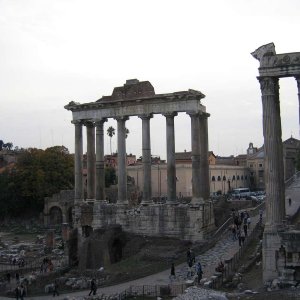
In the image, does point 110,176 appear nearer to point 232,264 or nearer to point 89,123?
point 89,123

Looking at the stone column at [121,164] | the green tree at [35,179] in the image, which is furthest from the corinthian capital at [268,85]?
the green tree at [35,179]

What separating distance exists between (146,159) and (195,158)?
3.96 metres

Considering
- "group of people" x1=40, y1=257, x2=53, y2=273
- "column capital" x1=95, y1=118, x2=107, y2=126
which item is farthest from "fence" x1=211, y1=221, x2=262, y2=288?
"group of people" x1=40, y1=257, x2=53, y2=273

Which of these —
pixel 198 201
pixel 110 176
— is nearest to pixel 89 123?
pixel 198 201

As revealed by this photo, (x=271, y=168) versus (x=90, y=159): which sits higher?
(x=90, y=159)

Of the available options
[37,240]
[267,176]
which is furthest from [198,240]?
[37,240]

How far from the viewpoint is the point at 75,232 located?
3950 cm

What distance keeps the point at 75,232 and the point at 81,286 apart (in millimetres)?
10654

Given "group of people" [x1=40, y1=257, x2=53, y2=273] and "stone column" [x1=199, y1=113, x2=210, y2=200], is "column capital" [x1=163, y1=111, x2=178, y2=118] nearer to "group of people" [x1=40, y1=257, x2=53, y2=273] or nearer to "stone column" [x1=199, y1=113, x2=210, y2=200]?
"stone column" [x1=199, y1=113, x2=210, y2=200]

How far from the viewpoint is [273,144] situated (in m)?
23.7

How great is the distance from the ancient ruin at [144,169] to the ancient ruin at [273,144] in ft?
37.0

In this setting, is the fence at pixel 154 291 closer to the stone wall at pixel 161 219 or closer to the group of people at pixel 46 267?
the stone wall at pixel 161 219

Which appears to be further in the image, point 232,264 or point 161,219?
point 161,219

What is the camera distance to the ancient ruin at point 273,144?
23375mm
